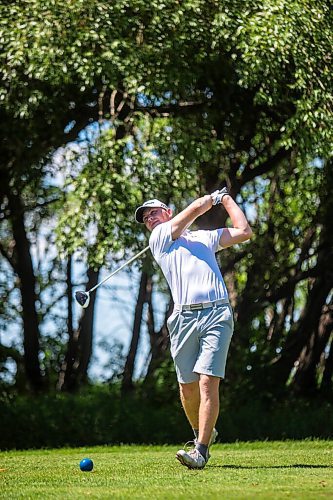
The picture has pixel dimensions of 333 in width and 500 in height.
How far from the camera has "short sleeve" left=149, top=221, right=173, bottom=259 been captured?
20.7ft

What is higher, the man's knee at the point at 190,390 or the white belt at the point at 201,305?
the white belt at the point at 201,305

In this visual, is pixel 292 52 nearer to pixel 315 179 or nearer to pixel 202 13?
pixel 202 13

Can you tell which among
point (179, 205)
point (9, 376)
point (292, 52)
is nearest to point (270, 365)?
point (179, 205)

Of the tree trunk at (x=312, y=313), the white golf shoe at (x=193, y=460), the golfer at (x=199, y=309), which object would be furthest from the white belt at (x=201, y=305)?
the tree trunk at (x=312, y=313)

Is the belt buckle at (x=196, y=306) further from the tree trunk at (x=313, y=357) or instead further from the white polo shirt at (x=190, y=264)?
the tree trunk at (x=313, y=357)

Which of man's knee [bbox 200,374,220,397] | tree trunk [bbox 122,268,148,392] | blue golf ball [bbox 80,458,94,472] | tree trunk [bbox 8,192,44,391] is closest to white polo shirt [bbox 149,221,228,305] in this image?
man's knee [bbox 200,374,220,397]

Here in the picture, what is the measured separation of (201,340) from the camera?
626 centimetres

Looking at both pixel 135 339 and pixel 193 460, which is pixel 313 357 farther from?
pixel 193 460

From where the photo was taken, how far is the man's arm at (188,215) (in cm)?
621

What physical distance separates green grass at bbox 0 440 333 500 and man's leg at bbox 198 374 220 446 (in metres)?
0.21

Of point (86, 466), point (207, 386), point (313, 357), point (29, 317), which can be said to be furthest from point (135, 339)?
point (207, 386)

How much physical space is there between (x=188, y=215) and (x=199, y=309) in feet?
1.82

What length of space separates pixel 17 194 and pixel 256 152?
287 centimetres

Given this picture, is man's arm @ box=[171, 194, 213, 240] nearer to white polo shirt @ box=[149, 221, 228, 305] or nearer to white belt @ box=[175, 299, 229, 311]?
white polo shirt @ box=[149, 221, 228, 305]
